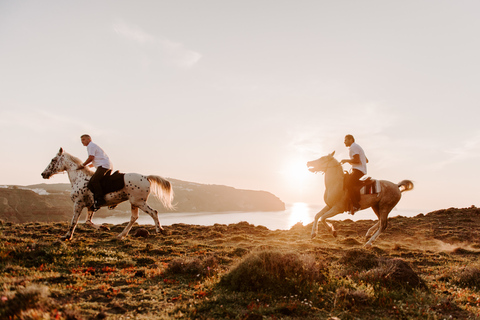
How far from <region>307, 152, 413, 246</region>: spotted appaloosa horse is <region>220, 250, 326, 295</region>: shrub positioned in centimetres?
593

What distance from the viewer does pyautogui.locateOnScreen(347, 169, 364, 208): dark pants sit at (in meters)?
12.2

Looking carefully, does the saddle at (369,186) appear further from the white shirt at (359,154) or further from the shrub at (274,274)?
the shrub at (274,274)

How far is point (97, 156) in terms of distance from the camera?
11.6 metres

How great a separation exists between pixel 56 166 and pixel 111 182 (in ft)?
8.43

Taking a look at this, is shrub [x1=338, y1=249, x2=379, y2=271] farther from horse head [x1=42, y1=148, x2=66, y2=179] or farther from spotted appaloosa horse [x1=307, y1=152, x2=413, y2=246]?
horse head [x1=42, y1=148, x2=66, y2=179]

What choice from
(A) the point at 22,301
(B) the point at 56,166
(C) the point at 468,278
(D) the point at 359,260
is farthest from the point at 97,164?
(C) the point at 468,278

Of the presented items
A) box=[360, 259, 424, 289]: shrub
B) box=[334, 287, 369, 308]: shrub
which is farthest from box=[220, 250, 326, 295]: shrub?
box=[360, 259, 424, 289]: shrub

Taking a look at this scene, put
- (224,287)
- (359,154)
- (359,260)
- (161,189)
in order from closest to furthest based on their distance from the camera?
1. (224,287)
2. (359,260)
3. (359,154)
4. (161,189)

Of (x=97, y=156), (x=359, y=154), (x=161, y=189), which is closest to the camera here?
(x=97, y=156)

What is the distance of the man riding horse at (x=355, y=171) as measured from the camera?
12.1 meters

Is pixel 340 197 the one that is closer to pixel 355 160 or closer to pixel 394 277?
pixel 355 160

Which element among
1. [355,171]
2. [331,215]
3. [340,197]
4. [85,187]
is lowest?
[331,215]

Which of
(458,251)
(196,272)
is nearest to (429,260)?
(458,251)

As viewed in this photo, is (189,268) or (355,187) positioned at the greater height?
(355,187)
